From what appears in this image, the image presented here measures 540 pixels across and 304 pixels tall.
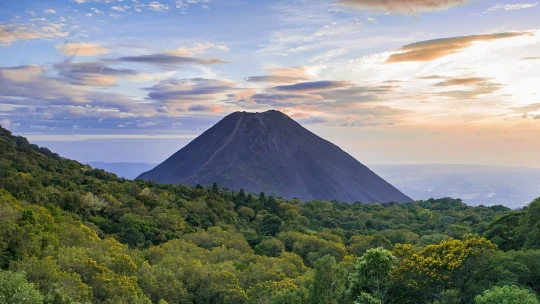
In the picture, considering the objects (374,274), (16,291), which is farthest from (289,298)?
(16,291)

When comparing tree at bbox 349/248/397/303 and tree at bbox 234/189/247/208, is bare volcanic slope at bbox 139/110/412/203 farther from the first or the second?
tree at bbox 349/248/397/303

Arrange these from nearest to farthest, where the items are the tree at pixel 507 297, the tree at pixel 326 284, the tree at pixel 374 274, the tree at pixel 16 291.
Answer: the tree at pixel 16 291 → the tree at pixel 507 297 → the tree at pixel 374 274 → the tree at pixel 326 284

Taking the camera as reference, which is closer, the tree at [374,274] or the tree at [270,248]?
the tree at [374,274]

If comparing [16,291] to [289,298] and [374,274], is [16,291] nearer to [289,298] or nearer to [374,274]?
[289,298]

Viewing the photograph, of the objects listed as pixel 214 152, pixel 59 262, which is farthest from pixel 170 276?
pixel 214 152

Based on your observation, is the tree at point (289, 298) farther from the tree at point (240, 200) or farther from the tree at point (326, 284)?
the tree at point (240, 200)

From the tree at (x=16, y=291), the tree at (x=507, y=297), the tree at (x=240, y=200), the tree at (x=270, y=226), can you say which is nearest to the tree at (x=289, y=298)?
the tree at (x=507, y=297)
